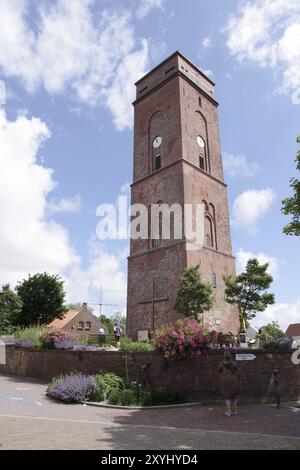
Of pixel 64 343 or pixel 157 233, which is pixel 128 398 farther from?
pixel 157 233

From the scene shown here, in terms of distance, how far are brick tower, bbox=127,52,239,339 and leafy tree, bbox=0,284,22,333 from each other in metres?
15.4

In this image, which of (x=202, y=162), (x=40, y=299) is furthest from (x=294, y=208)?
(x=40, y=299)

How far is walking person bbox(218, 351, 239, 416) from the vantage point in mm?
10477

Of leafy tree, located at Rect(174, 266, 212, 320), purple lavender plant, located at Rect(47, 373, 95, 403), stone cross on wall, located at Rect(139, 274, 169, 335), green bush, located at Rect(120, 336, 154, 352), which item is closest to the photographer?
purple lavender plant, located at Rect(47, 373, 95, 403)

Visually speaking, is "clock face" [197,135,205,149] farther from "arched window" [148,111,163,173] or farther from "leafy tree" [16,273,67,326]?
"leafy tree" [16,273,67,326]

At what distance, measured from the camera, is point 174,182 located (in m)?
30.0

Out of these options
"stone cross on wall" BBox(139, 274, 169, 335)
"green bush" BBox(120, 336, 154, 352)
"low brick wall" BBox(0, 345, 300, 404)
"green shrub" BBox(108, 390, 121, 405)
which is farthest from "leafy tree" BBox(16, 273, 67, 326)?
"green shrub" BBox(108, 390, 121, 405)

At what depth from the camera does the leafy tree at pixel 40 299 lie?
38531mm

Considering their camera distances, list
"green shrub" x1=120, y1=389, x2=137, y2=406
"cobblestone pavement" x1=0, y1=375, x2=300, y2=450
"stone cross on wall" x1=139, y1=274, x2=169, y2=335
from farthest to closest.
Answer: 1. "stone cross on wall" x1=139, y1=274, x2=169, y2=335
2. "green shrub" x1=120, y1=389, x2=137, y2=406
3. "cobblestone pavement" x1=0, y1=375, x2=300, y2=450

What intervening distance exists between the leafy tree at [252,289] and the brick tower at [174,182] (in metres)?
3.42

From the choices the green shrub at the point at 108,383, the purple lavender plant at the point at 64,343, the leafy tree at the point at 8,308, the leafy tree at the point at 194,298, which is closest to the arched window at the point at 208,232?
the leafy tree at the point at 194,298

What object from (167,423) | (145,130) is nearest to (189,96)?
(145,130)

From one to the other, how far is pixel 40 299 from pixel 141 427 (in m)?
32.2

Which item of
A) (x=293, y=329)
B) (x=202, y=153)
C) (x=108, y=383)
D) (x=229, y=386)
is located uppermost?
(x=202, y=153)
